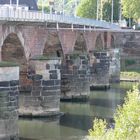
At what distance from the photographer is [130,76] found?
2559 inches

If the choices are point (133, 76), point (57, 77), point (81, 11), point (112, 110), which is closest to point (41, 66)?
point (57, 77)

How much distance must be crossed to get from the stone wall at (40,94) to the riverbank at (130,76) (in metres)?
26.2

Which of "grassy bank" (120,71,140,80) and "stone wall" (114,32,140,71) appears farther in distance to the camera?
"stone wall" (114,32,140,71)

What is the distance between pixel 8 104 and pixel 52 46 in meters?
16.0

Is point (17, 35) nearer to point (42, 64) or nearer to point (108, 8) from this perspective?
point (42, 64)

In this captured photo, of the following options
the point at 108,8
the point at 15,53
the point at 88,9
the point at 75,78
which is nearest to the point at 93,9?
the point at 88,9

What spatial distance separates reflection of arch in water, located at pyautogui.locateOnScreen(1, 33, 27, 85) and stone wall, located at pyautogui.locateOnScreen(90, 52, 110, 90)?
19.8 m

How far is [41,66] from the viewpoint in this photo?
3819 centimetres

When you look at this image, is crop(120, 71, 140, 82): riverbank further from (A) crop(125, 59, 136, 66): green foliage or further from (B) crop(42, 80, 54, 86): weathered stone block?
(B) crop(42, 80, 54, 86): weathered stone block

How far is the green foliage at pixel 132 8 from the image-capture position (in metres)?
84.2

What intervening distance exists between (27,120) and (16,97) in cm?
693

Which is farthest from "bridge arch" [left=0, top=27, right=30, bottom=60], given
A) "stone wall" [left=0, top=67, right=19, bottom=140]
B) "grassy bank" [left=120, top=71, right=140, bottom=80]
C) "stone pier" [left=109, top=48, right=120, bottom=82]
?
"grassy bank" [left=120, top=71, right=140, bottom=80]

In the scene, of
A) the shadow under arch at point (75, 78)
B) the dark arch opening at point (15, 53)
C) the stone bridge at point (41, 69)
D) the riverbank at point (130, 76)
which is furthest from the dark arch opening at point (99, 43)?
the dark arch opening at point (15, 53)

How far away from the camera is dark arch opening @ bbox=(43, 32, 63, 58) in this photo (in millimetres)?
44094
